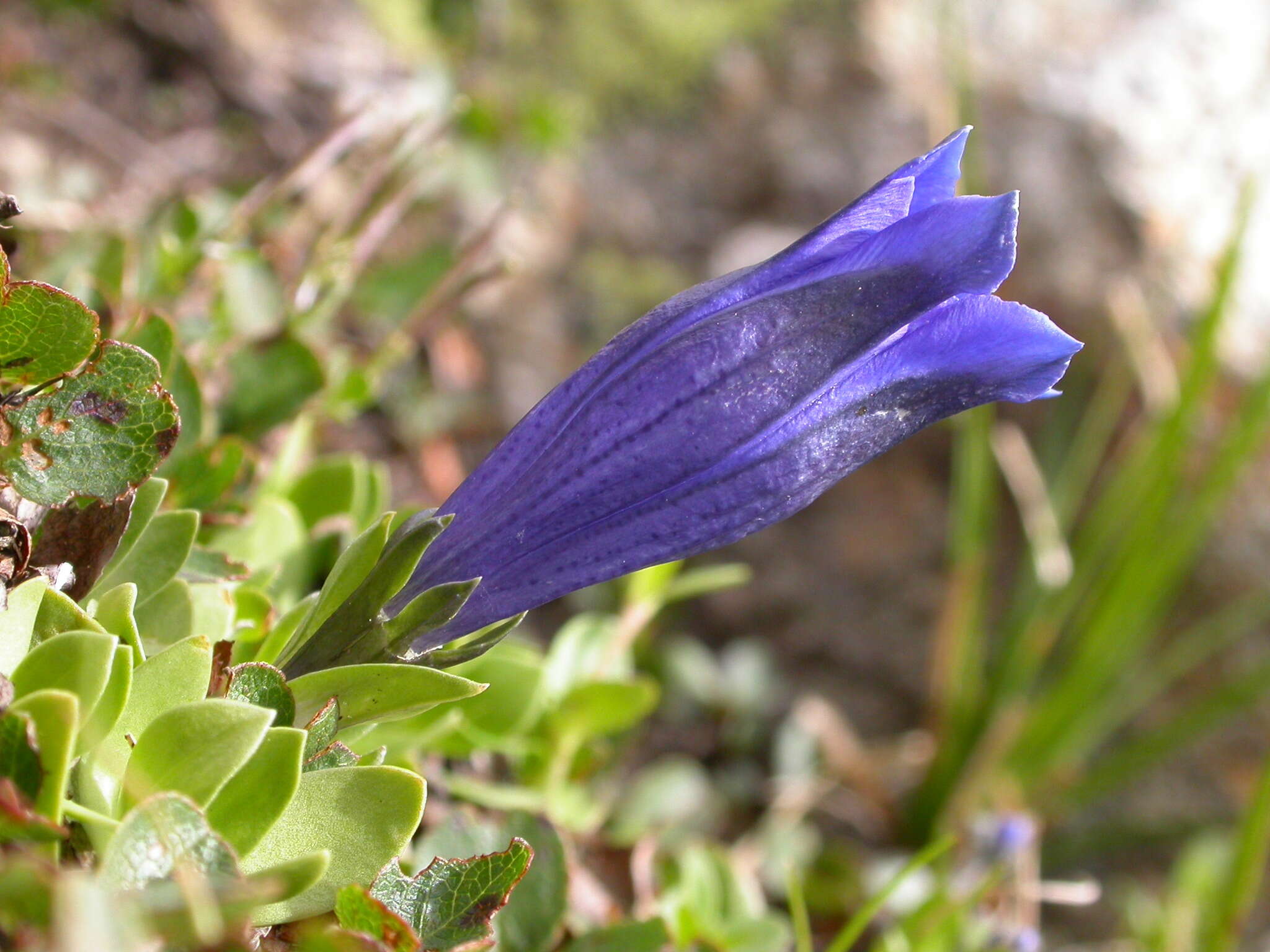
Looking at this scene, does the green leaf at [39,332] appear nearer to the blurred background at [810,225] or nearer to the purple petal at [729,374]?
the purple petal at [729,374]

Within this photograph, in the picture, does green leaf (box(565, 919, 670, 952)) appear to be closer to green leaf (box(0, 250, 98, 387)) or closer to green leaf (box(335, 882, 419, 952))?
green leaf (box(335, 882, 419, 952))

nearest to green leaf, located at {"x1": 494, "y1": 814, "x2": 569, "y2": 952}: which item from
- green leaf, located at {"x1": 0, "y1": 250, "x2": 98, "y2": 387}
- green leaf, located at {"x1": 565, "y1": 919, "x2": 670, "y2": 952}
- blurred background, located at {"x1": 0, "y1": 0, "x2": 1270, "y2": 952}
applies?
green leaf, located at {"x1": 565, "y1": 919, "x2": 670, "y2": 952}

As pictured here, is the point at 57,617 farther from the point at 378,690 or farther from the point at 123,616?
the point at 378,690

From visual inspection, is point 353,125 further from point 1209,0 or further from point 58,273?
point 1209,0

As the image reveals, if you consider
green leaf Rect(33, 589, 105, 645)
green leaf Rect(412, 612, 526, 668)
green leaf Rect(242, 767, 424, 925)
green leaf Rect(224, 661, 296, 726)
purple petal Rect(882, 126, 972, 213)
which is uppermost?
purple petal Rect(882, 126, 972, 213)

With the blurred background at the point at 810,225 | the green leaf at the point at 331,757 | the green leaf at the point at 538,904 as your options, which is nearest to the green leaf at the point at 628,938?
the green leaf at the point at 538,904
